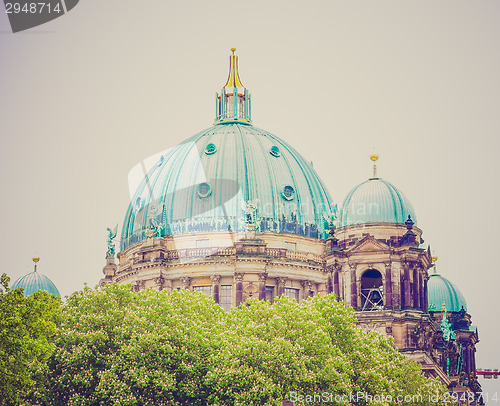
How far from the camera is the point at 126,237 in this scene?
13912cm

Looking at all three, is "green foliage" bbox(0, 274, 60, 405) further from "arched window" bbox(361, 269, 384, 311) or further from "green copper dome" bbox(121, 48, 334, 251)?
"green copper dome" bbox(121, 48, 334, 251)

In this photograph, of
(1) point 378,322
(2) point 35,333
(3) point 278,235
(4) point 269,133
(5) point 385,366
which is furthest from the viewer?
(4) point 269,133

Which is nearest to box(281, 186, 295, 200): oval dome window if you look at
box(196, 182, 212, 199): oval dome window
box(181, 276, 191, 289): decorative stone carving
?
box(196, 182, 212, 199): oval dome window

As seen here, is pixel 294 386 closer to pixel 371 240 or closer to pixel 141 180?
pixel 371 240

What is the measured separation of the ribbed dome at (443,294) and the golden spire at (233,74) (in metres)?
33.4

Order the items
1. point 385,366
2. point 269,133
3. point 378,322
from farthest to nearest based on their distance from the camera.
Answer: point 269,133, point 378,322, point 385,366

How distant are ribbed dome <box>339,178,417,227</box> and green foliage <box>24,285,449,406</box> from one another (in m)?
24.0

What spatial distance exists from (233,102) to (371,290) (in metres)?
35.0

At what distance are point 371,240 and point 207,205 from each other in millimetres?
21861

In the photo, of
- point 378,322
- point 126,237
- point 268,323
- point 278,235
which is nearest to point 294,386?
point 268,323

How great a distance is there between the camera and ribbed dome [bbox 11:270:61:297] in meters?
164

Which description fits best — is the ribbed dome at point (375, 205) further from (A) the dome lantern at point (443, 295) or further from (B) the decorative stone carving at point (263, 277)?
(A) the dome lantern at point (443, 295)

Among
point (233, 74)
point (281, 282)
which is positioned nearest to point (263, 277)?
point (281, 282)

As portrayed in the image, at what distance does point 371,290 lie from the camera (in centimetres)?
11812
